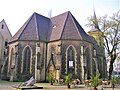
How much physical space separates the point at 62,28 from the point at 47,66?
7.50 m

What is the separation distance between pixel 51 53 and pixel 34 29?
19.2 feet

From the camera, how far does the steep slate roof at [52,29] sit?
3166 cm

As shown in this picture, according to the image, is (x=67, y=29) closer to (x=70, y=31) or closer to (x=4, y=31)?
(x=70, y=31)

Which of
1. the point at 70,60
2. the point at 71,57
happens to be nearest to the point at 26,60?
the point at 70,60

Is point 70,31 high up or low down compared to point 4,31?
down

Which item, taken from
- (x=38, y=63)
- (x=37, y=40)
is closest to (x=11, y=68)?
(x=38, y=63)

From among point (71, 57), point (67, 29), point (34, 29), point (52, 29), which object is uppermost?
point (52, 29)

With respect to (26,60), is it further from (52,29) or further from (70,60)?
(52,29)

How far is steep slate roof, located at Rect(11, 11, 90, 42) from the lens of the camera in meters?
31.7

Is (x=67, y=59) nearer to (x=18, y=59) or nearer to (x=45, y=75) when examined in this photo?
(x=45, y=75)

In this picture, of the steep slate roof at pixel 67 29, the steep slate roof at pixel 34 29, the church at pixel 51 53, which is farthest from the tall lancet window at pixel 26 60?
the steep slate roof at pixel 67 29

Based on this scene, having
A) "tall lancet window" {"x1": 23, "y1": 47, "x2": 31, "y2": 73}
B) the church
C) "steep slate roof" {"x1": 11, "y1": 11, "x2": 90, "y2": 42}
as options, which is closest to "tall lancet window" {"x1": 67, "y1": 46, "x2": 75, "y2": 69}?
the church

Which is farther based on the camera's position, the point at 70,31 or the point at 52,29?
the point at 52,29

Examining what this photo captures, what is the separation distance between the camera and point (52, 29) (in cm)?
3534
